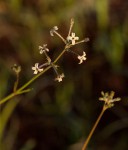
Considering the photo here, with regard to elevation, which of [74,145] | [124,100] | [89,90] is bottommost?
[74,145]

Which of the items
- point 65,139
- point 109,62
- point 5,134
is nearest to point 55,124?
point 65,139

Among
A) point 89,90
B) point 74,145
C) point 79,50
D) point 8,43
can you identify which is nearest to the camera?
point 74,145

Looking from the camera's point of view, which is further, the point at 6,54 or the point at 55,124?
the point at 6,54

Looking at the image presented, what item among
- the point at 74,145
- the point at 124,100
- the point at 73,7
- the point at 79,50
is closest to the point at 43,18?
the point at 73,7

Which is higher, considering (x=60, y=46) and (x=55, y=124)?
(x=60, y=46)

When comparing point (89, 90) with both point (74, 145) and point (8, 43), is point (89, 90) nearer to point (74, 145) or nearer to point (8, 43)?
point (74, 145)

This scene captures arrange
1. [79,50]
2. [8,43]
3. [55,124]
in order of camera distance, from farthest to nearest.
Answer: [8,43], [79,50], [55,124]
